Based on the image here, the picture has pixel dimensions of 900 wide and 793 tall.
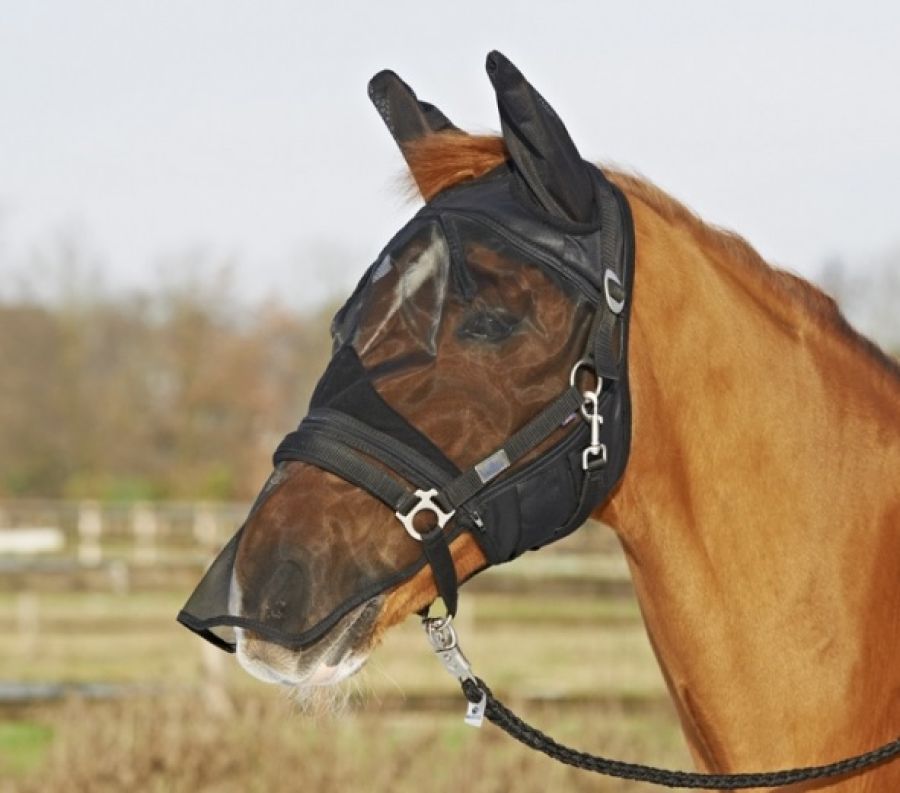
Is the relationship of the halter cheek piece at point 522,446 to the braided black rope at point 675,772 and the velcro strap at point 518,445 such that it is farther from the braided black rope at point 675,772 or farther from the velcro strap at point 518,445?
the braided black rope at point 675,772

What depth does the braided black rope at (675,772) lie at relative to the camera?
110 inches

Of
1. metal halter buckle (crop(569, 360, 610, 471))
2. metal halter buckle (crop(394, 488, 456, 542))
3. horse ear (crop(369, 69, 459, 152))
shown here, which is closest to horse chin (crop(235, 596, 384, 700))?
metal halter buckle (crop(394, 488, 456, 542))

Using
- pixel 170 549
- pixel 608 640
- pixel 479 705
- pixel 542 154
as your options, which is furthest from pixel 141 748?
pixel 170 549

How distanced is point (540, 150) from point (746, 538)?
33.9 inches

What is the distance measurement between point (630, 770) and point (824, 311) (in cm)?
102

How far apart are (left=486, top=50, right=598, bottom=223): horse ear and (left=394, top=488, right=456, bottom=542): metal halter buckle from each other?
576 millimetres

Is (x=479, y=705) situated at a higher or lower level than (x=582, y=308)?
lower

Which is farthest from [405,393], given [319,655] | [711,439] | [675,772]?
[675,772]

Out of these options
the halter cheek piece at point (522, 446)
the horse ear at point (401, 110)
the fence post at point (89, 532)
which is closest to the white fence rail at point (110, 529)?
the fence post at point (89, 532)

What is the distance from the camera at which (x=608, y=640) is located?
52.7 ft

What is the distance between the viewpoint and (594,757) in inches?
113

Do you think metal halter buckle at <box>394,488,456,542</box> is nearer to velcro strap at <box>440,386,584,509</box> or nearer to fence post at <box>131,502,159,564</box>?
velcro strap at <box>440,386,584,509</box>

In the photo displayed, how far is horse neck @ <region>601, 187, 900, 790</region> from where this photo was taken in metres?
2.88

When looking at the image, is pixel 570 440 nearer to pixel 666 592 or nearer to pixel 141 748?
pixel 666 592
